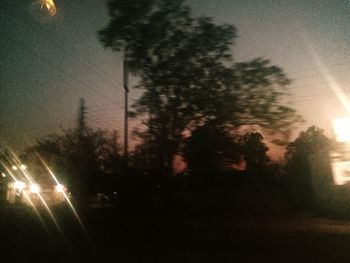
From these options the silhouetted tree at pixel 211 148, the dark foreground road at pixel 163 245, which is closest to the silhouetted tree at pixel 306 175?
the silhouetted tree at pixel 211 148

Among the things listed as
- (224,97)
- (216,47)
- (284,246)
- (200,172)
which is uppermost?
(216,47)

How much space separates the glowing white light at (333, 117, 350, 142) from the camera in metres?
29.6

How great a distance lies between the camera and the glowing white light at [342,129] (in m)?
29.6

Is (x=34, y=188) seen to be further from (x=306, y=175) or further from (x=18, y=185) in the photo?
(x=306, y=175)

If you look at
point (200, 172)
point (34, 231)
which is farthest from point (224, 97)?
point (34, 231)

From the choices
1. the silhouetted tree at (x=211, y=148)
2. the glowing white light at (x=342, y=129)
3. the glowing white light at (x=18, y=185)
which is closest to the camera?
the silhouetted tree at (x=211, y=148)

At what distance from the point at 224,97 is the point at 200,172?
681cm

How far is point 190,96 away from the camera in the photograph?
20.8 metres

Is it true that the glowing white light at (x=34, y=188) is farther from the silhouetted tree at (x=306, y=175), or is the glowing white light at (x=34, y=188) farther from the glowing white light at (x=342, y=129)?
the glowing white light at (x=342, y=129)

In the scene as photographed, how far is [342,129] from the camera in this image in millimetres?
30031

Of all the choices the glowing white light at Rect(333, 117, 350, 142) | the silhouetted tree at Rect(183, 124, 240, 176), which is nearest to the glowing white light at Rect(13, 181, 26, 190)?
the silhouetted tree at Rect(183, 124, 240, 176)

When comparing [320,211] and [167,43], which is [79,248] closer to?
[167,43]

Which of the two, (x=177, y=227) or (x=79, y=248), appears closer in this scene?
(x=79, y=248)

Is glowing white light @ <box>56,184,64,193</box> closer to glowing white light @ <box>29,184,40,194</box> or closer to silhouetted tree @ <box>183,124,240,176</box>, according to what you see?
glowing white light @ <box>29,184,40,194</box>
